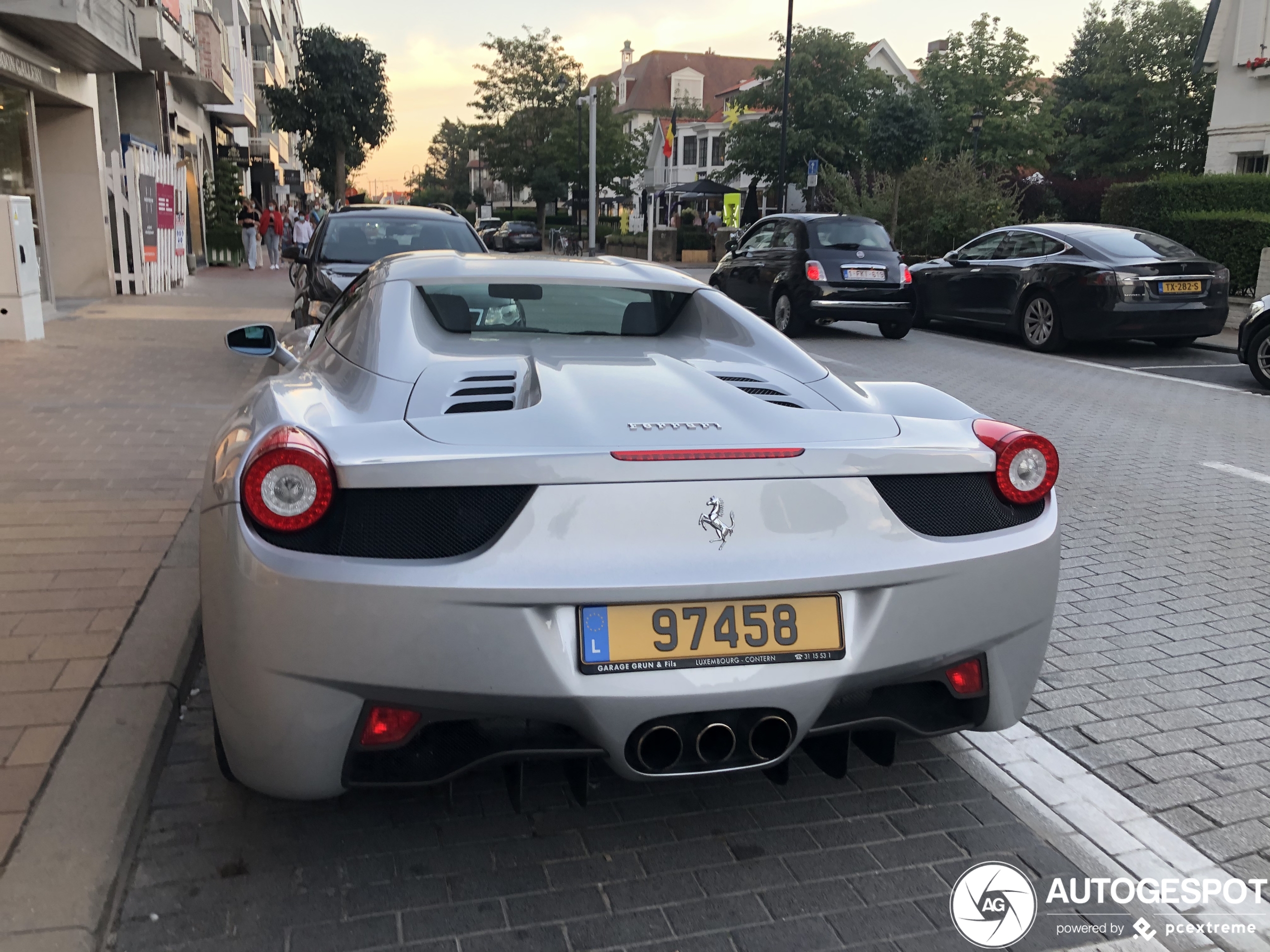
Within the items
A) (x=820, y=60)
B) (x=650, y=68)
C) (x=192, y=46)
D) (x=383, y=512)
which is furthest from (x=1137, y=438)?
(x=650, y=68)

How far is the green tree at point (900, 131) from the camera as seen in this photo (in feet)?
102

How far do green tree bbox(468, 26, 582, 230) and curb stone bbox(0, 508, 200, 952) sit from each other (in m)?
63.3

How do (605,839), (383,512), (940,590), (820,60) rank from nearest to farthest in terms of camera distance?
(383,512) → (940,590) → (605,839) → (820,60)

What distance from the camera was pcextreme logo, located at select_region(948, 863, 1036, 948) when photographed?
242 centimetres

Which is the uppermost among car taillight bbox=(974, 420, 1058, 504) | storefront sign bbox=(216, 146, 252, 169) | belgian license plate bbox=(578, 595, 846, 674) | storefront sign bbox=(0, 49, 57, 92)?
storefront sign bbox=(216, 146, 252, 169)

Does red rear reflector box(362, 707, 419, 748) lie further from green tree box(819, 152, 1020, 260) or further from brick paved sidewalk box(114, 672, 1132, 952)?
green tree box(819, 152, 1020, 260)

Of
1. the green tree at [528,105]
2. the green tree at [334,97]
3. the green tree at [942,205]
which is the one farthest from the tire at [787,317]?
the green tree at [528,105]

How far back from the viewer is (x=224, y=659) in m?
2.40

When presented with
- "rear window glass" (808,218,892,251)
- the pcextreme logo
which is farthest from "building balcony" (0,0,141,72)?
the pcextreme logo

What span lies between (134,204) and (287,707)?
1864 centimetres

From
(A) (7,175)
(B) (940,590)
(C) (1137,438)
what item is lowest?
(C) (1137,438)

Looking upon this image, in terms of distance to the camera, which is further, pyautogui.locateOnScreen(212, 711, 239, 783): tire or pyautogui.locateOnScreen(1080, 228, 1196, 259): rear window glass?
pyautogui.locateOnScreen(1080, 228, 1196, 259): rear window glass

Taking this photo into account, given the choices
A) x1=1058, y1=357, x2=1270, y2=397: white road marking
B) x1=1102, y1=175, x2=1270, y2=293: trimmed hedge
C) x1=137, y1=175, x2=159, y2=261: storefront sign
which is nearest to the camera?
x1=1058, y1=357, x2=1270, y2=397: white road marking

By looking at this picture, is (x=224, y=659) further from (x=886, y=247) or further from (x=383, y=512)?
(x=886, y=247)
